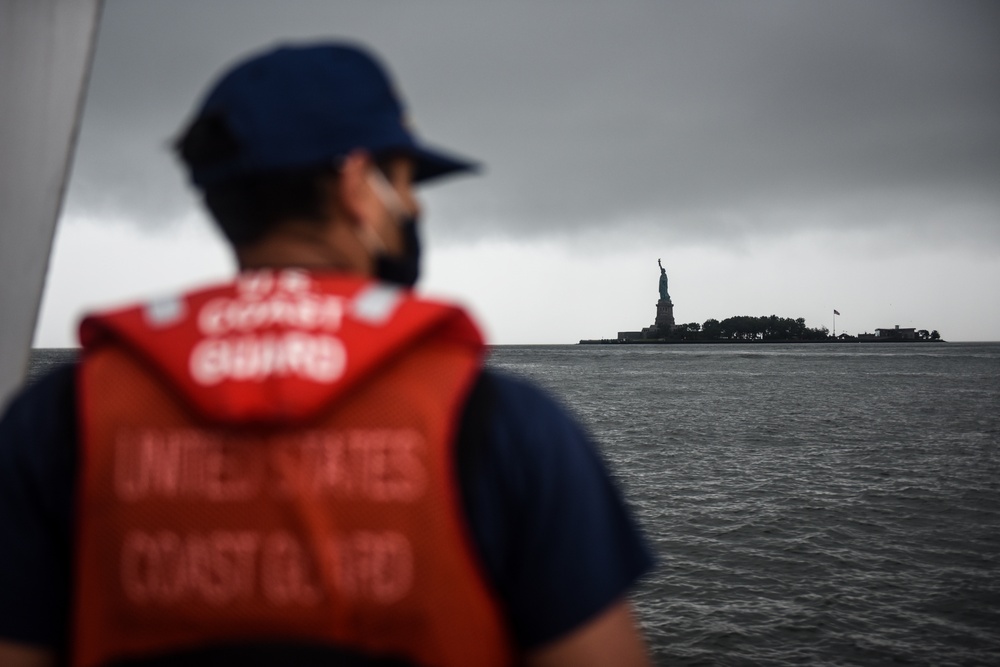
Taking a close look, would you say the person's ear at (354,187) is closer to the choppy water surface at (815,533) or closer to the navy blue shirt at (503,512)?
the navy blue shirt at (503,512)

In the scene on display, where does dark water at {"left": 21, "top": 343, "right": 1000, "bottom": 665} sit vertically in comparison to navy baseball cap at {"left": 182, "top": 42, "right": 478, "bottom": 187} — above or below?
below

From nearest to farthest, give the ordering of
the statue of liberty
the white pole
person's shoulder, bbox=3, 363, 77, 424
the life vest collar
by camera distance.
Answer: the life vest collar < person's shoulder, bbox=3, 363, 77, 424 < the white pole < the statue of liberty

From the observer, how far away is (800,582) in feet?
44.0

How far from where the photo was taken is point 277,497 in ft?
3.66

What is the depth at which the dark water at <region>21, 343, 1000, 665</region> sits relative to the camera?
36.3ft

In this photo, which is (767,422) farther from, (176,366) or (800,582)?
(176,366)

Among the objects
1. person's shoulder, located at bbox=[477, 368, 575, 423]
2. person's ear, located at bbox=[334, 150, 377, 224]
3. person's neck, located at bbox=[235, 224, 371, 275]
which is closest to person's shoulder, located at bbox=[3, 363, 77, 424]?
person's neck, located at bbox=[235, 224, 371, 275]

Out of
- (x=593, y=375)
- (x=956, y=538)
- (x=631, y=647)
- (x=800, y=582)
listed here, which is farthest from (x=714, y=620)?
(x=593, y=375)

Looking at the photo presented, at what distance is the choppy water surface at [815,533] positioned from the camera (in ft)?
36.3

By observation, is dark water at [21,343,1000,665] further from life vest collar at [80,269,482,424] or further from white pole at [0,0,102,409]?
life vest collar at [80,269,482,424]

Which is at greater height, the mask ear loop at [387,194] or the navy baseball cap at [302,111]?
the navy baseball cap at [302,111]

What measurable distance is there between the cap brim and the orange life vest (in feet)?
1.12

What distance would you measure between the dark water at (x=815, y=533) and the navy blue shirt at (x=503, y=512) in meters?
10.2

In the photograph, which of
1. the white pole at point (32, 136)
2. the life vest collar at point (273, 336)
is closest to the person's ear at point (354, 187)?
the life vest collar at point (273, 336)
